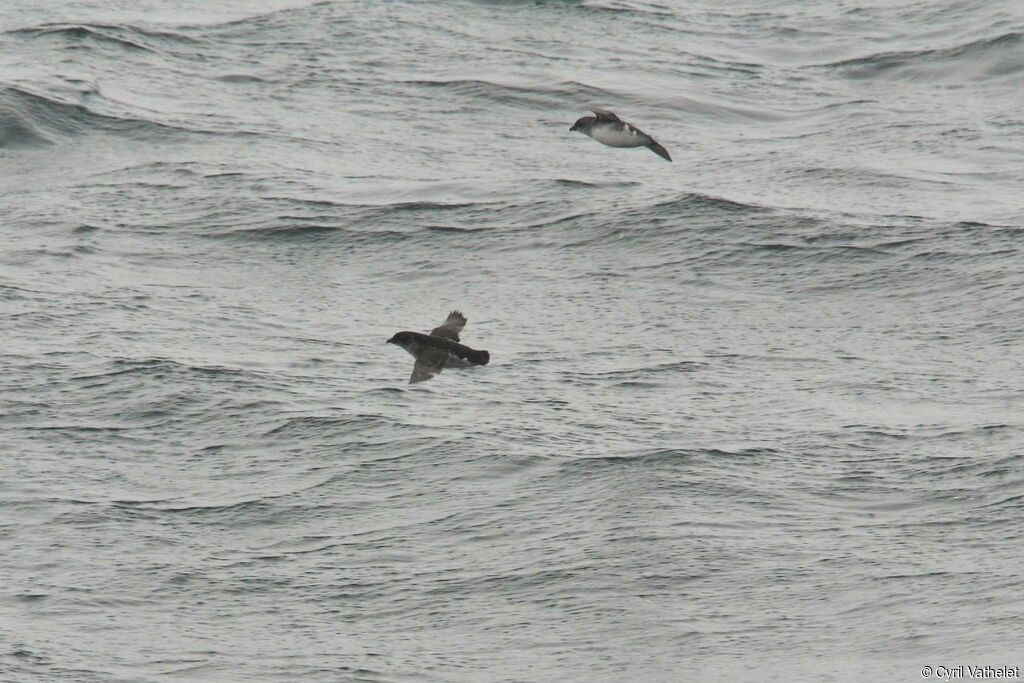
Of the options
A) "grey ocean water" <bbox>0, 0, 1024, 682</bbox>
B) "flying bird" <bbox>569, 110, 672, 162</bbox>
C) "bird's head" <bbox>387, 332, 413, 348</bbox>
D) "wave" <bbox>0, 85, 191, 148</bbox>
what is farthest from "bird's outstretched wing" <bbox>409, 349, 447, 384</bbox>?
"wave" <bbox>0, 85, 191, 148</bbox>

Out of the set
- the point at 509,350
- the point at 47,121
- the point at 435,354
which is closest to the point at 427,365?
the point at 435,354

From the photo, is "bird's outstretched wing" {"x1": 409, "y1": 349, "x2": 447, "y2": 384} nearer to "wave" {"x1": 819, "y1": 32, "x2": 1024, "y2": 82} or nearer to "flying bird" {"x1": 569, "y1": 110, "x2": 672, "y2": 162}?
"flying bird" {"x1": 569, "y1": 110, "x2": 672, "y2": 162}

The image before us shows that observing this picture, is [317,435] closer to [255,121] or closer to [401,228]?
[401,228]

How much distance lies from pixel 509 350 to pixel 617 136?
260 cm

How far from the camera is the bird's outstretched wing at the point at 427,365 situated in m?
14.7

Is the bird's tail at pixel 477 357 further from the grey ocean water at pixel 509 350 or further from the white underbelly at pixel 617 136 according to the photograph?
the white underbelly at pixel 617 136

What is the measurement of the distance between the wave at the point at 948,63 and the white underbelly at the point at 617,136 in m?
10.5

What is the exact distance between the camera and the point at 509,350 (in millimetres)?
20141

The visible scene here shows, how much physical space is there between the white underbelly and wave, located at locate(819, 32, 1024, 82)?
415 inches

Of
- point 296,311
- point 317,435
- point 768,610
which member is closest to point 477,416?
point 317,435

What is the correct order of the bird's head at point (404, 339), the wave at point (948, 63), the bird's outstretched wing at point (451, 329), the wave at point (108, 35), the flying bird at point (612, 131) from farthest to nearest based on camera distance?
the wave at point (108, 35) < the wave at point (948, 63) < the flying bird at point (612, 131) < the bird's outstretched wing at point (451, 329) < the bird's head at point (404, 339)

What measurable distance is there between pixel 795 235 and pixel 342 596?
864cm

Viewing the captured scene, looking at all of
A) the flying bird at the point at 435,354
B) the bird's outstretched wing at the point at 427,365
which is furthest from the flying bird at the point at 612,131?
the bird's outstretched wing at the point at 427,365

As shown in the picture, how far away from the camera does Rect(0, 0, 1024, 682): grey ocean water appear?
1555cm
